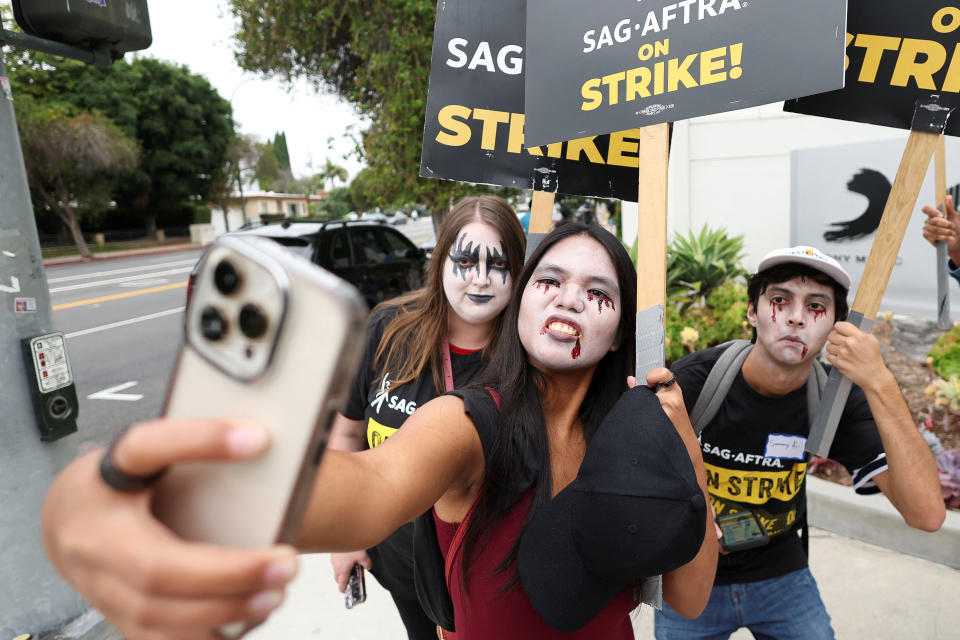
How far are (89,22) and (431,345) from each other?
1698mm

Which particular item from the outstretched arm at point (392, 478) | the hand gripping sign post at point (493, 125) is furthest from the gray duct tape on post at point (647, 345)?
the hand gripping sign post at point (493, 125)

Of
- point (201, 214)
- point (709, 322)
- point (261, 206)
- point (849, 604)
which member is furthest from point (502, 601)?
point (261, 206)

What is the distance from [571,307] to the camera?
1.41m

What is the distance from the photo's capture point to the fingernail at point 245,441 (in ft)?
1.61

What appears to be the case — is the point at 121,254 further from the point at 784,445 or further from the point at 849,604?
the point at 784,445

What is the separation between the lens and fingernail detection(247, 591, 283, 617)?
492 mm

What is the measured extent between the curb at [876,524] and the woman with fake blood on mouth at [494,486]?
8.50 feet

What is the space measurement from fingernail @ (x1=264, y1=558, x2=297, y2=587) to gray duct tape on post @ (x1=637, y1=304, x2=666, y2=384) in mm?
975

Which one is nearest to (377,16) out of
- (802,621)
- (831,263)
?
(831,263)

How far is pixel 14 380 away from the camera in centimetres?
242

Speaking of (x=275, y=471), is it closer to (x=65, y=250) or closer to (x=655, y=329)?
Answer: (x=655, y=329)

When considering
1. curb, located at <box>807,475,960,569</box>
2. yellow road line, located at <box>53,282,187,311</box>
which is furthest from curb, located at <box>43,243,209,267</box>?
curb, located at <box>807,475,960,569</box>

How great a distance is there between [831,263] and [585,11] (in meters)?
0.98

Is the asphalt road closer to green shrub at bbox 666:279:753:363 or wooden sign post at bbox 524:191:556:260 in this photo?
wooden sign post at bbox 524:191:556:260
